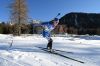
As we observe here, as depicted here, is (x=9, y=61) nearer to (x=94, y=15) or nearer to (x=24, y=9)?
(x=24, y=9)

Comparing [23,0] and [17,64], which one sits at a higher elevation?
[23,0]

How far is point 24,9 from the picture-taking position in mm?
47000

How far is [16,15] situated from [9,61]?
3523 cm

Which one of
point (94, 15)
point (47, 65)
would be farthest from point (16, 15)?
point (94, 15)

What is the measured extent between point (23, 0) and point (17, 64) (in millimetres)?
36829

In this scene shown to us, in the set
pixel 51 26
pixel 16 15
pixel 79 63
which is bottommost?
pixel 79 63

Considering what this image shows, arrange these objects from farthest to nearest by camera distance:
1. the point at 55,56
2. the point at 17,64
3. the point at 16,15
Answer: the point at 16,15
the point at 55,56
the point at 17,64

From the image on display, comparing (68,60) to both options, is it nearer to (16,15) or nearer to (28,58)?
(28,58)

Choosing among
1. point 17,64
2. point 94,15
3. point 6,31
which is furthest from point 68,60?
point 94,15

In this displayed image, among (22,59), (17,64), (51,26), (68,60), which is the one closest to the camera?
(17,64)

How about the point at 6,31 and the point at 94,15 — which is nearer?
the point at 6,31

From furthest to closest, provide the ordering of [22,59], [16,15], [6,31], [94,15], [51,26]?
1. [94,15]
2. [6,31]
3. [16,15]
4. [51,26]
5. [22,59]

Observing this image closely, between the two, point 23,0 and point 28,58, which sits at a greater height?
point 23,0

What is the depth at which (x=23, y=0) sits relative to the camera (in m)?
47.6
